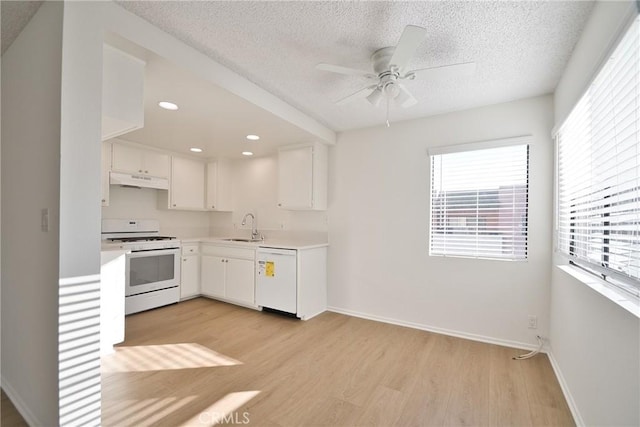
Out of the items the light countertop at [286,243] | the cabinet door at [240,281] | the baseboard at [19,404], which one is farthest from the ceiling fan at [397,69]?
the baseboard at [19,404]

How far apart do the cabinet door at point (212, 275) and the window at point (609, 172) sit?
3.83m

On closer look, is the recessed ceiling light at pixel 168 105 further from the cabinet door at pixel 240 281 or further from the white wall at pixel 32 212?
the cabinet door at pixel 240 281

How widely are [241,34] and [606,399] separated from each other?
9.42 feet

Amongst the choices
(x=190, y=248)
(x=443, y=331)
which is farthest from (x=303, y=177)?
(x=443, y=331)

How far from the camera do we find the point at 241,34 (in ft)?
6.12

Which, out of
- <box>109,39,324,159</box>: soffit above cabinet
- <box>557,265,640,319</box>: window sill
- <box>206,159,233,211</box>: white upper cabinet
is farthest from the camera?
<box>206,159,233,211</box>: white upper cabinet

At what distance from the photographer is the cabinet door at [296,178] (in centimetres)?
374

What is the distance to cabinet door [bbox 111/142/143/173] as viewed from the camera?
3701 mm

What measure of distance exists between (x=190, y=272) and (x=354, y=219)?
254 cm

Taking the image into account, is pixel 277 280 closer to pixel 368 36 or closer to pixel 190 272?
pixel 190 272

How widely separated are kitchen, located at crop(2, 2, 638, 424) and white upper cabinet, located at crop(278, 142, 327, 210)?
180mm

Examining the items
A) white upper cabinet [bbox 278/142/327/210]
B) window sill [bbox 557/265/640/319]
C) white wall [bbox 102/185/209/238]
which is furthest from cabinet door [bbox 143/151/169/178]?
window sill [bbox 557/265/640/319]

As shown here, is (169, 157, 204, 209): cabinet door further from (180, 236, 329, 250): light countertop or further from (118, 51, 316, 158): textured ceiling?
(180, 236, 329, 250): light countertop

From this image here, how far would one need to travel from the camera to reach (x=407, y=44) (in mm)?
1622
